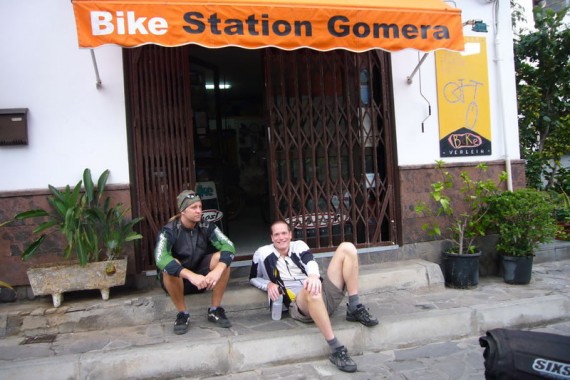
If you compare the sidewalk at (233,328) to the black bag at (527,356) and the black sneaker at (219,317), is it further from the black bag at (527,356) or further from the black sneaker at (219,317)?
the black bag at (527,356)

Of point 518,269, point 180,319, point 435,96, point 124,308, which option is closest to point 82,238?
point 124,308

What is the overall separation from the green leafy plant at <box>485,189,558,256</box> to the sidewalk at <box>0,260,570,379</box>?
52 cm

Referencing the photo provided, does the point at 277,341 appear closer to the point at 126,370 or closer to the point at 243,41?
the point at 126,370

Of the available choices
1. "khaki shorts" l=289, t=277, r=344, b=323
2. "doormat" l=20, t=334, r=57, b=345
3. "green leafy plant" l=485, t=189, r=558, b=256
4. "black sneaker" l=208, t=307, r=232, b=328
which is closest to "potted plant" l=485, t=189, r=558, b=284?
"green leafy plant" l=485, t=189, r=558, b=256

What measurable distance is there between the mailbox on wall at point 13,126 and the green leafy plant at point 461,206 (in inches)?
168

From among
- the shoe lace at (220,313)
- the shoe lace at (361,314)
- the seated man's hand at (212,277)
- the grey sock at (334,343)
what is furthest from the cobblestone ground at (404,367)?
the seated man's hand at (212,277)

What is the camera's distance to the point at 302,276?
4.17 metres

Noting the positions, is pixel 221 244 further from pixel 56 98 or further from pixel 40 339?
pixel 56 98

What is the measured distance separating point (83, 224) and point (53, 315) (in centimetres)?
87

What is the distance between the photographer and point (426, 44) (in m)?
4.50

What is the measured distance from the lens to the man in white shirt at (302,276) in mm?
4004

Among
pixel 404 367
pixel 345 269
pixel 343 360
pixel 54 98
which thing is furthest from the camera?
pixel 54 98

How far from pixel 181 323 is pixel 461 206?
12.4 feet

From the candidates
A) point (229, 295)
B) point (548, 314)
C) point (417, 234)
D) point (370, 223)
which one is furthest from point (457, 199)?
point (229, 295)
